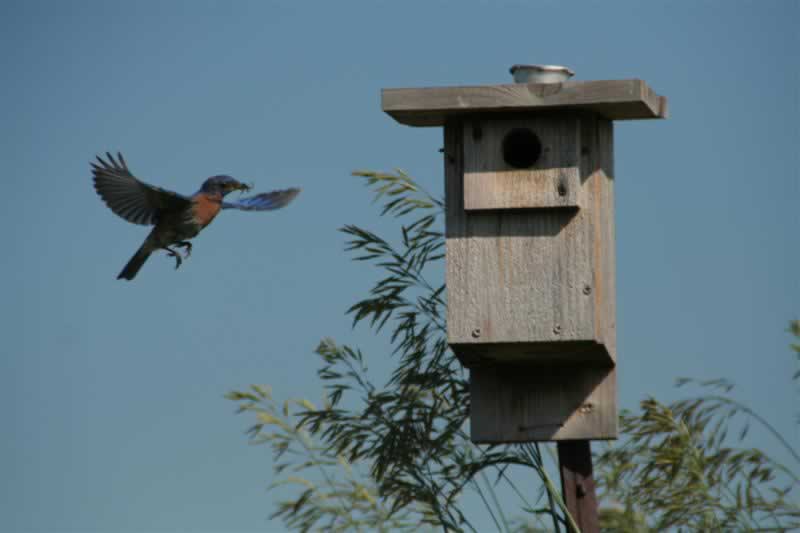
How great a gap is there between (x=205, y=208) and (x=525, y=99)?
6.95ft

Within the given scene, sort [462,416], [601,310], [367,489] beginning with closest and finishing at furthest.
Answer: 1. [601,310]
2. [462,416]
3. [367,489]

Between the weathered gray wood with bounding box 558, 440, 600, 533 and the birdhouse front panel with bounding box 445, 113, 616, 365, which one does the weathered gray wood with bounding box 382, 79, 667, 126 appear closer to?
the birdhouse front panel with bounding box 445, 113, 616, 365

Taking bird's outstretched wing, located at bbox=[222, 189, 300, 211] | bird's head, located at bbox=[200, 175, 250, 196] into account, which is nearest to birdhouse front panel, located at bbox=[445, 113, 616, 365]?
bird's head, located at bbox=[200, 175, 250, 196]

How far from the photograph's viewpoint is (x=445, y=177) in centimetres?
464

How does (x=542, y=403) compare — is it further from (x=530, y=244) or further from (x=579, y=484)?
(x=530, y=244)

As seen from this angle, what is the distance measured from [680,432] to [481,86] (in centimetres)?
131

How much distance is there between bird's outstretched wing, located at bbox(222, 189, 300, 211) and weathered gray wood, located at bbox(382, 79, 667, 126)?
6.54 ft

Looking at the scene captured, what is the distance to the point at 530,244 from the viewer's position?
4.45 m

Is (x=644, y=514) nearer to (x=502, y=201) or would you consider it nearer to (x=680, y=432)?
(x=680, y=432)

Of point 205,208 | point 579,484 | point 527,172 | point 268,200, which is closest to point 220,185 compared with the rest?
point 205,208

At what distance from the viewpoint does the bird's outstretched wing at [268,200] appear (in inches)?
257

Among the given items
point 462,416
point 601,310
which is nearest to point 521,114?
point 601,310

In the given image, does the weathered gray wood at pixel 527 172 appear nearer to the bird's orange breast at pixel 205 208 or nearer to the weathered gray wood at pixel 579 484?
the weathered gray wood at pixel 579 484

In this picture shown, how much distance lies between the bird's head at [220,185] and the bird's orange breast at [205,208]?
0.10 ft
